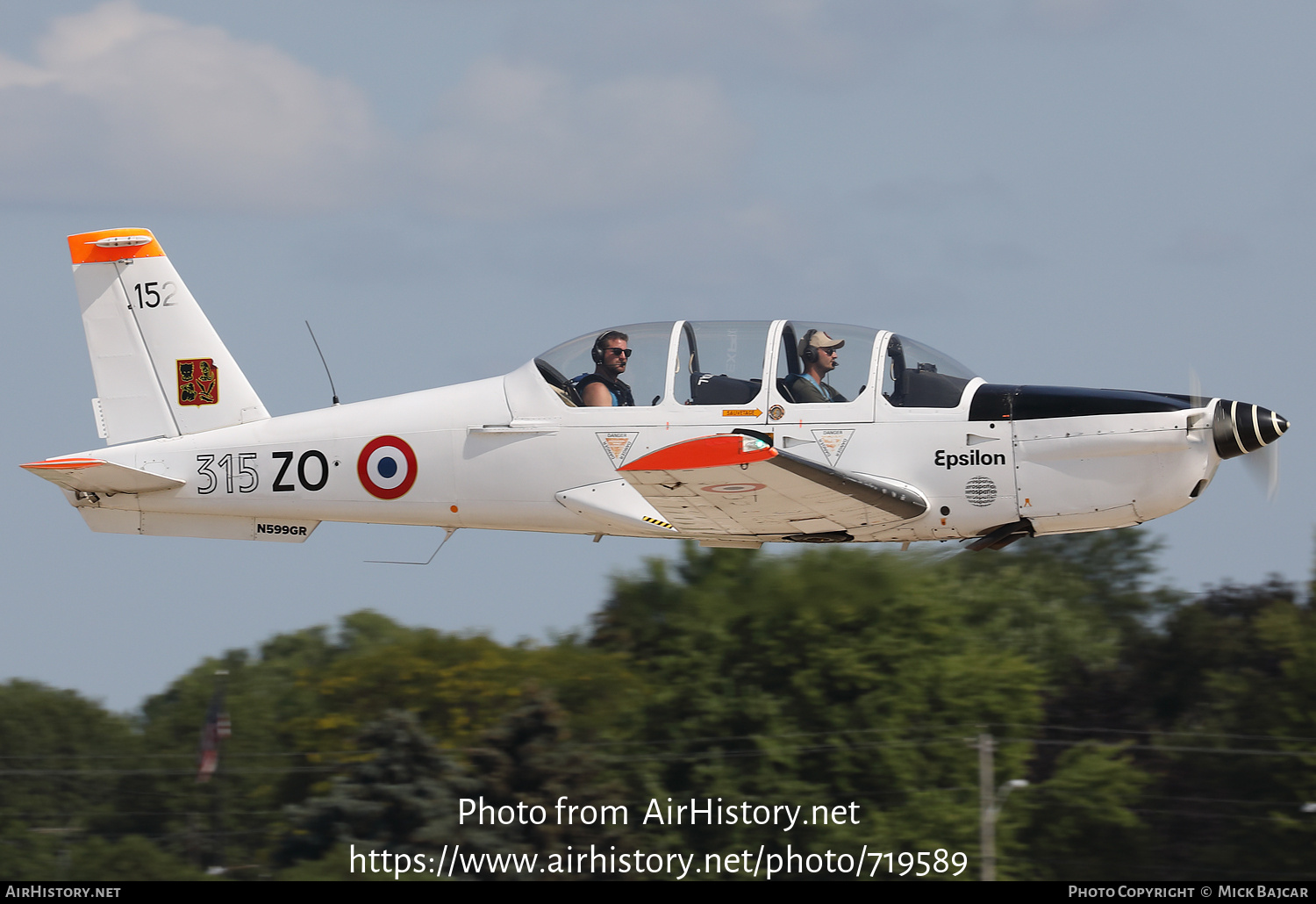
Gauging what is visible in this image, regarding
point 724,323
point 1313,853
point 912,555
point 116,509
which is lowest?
point 1313,853

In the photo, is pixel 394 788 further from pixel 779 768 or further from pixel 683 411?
pixel 683 411

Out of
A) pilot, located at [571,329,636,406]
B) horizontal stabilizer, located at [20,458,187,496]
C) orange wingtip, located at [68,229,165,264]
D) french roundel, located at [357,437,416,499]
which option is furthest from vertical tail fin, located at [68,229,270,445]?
pilot, located at [571,329,636,406]

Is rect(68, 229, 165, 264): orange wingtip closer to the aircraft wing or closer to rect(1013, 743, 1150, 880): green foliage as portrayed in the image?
the aircraft wing

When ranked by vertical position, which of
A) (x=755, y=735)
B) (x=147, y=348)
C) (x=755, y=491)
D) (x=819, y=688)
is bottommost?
(x=755, y=735)

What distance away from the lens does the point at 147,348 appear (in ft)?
38.6

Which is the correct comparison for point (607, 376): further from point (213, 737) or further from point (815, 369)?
point (213, 737)

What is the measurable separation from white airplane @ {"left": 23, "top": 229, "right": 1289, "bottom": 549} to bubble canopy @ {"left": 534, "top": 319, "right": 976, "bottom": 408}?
0.01 m

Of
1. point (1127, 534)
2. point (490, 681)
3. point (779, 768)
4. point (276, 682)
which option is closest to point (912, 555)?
point (779, 768)

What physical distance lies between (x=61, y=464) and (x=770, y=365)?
16.9 feet

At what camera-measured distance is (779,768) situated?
18.0 m

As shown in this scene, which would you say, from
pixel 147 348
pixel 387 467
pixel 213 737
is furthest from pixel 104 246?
pixel 213 737

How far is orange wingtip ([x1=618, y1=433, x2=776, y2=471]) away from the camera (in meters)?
8.75

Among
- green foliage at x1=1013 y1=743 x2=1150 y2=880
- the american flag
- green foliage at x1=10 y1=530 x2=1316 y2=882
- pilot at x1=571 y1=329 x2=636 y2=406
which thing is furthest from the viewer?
the american flag
